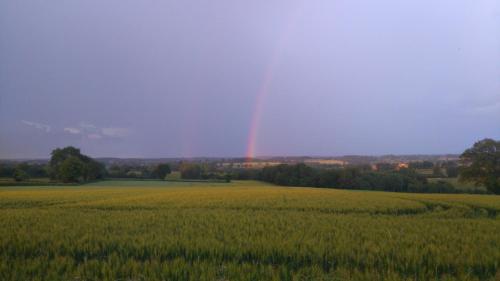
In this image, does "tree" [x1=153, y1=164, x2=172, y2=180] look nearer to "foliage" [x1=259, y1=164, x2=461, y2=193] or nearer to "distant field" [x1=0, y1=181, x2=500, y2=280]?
"foliage" [x1=259, y1=164, x2=461, y2=193]

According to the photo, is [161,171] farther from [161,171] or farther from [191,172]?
[191,172]

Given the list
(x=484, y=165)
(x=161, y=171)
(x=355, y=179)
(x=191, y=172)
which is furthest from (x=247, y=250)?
(x=161, y=171)

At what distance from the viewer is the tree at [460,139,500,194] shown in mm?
44719

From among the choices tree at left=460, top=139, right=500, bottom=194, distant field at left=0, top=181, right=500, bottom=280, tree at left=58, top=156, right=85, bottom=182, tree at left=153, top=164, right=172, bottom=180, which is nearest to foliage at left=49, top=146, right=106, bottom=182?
tree at left=58, top=156, right=85, bottom=182

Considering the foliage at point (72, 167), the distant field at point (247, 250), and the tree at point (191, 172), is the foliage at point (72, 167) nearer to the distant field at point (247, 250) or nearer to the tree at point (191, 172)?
the tree at point (191, 172)

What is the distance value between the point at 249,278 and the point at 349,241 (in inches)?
137

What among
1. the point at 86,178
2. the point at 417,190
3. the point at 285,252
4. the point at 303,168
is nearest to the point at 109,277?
the point at 285,252

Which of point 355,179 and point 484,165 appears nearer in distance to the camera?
point 484,165

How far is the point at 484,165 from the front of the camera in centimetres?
4581

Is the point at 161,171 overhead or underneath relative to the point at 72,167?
underneath

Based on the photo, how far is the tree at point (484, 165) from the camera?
4472cm

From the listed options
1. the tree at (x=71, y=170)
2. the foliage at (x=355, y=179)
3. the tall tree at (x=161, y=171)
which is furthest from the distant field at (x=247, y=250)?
the tall tree at (x=161, y=171)

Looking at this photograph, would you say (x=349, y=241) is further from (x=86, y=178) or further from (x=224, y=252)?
(x=86, y=178)

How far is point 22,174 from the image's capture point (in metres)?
61.5
